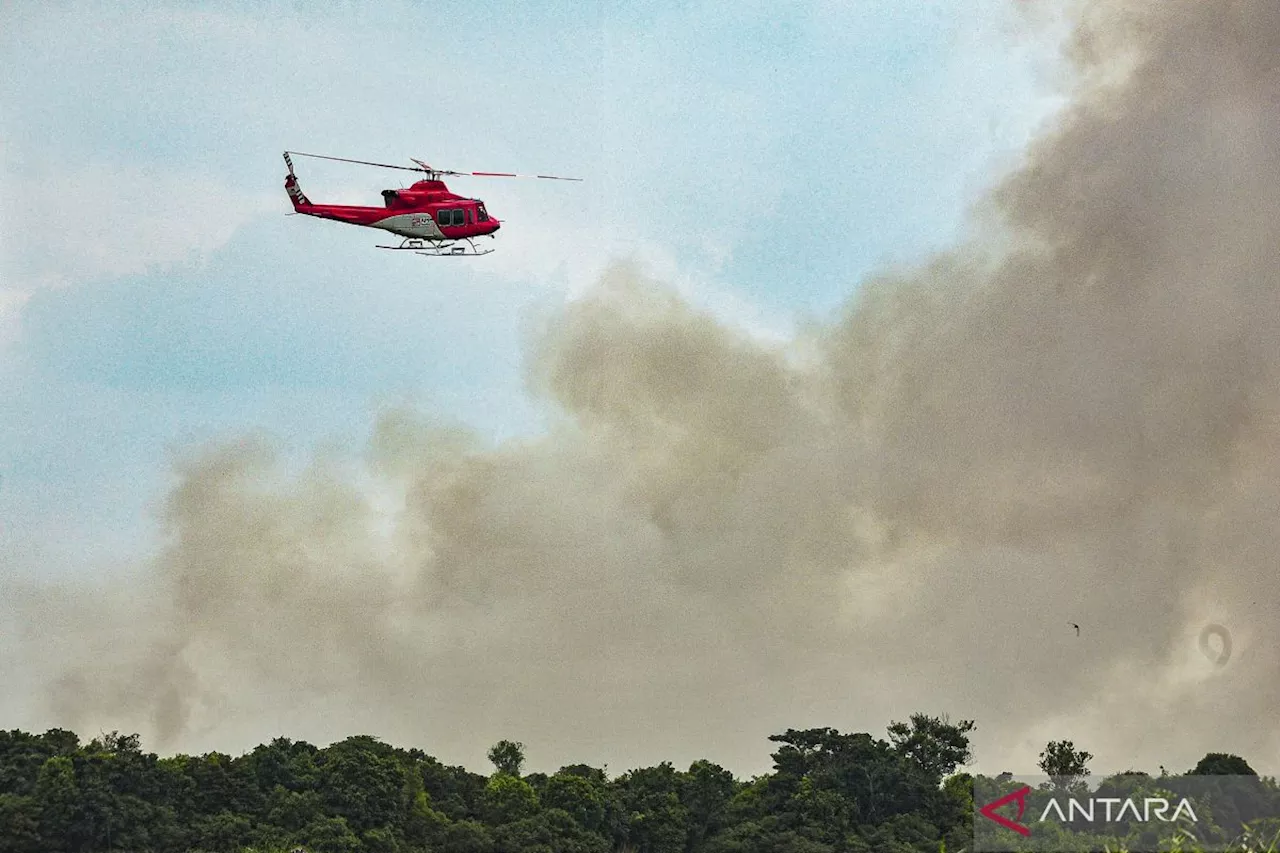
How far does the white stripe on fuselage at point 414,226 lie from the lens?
3036 inches

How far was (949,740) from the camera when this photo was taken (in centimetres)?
10181

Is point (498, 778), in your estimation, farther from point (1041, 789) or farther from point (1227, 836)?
point (1227, 836)

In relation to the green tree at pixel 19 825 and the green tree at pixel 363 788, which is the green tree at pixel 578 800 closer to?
the green tree at pixel 363 788

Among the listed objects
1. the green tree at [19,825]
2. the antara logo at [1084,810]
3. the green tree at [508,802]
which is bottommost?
the green tree at [19,825]

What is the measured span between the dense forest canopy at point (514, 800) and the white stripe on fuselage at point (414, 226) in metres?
32.5

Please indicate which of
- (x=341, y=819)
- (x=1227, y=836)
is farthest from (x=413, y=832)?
(x=1227, y=836)

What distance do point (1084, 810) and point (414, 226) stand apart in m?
47.4

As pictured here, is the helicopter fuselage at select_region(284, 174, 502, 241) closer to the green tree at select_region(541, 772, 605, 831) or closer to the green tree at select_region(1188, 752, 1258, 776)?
the green tree at select_region(541, 772, 605, 831)

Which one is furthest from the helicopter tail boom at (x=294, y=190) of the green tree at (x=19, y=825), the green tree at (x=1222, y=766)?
the green tree at (x=1222, y=766)

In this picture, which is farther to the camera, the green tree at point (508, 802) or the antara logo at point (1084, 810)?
the green tree at point (508, 802)

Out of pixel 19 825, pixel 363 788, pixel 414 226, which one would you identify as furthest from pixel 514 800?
pixel 414 226

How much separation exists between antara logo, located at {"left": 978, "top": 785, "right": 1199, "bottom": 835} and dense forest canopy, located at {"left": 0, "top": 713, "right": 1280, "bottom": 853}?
140 cm

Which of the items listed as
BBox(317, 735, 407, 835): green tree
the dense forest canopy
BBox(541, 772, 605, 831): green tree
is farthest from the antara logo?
BBox(317, 735, 407, 835): green tree

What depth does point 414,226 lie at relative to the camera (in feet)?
254
